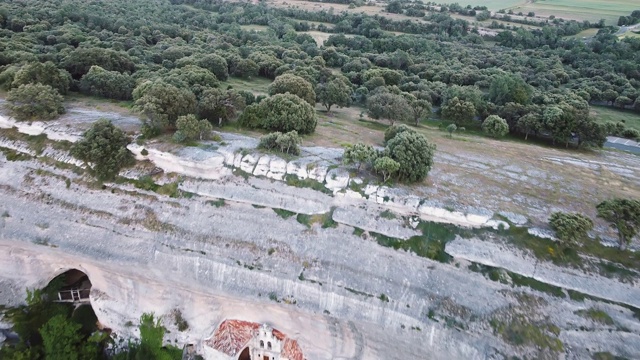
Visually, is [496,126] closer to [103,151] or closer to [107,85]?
[103,151]

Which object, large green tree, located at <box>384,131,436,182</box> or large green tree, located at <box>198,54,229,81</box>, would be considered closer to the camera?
large green tree, located at <box>384,131,436,182</box>

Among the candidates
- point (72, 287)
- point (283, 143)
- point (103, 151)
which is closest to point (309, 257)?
point (283, 143)

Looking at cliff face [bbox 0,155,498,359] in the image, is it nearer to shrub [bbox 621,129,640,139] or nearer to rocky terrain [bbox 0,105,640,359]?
rocky terrain [bbox 0,105,640,359]

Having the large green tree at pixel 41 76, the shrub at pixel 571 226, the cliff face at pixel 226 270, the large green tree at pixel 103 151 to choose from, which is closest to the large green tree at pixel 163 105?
the large green tree at pixel 103 151

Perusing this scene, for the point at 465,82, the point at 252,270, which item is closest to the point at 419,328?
the point at 252,270

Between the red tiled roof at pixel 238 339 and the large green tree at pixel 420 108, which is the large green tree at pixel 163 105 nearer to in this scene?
the red tiled roof at pixel 238 339

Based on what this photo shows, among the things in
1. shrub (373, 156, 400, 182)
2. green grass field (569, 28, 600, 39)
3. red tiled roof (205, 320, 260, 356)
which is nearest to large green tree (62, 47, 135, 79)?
shrub (373, 156, 400, 182)
